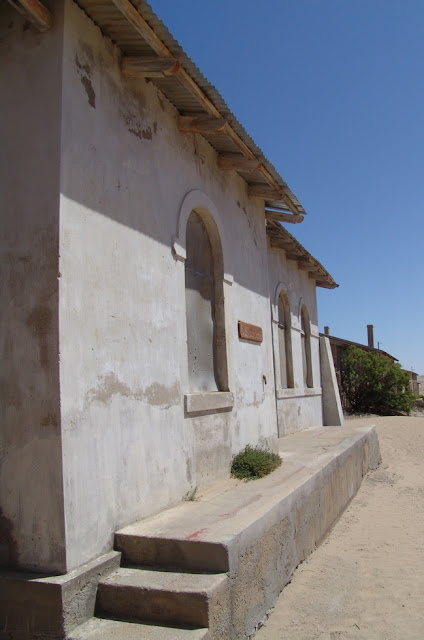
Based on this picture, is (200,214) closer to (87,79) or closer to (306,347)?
(87,79)

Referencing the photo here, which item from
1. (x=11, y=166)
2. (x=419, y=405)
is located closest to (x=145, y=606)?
(x=11, y=166)

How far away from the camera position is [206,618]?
330 cm

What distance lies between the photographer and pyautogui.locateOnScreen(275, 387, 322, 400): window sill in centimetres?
1091

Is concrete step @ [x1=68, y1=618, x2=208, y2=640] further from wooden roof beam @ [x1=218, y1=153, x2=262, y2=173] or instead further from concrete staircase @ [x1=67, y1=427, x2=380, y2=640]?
wooden roof beam @ [x1=218, y1=153, x2=262, y2=173]

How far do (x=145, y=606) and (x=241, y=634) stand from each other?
80 centimetres

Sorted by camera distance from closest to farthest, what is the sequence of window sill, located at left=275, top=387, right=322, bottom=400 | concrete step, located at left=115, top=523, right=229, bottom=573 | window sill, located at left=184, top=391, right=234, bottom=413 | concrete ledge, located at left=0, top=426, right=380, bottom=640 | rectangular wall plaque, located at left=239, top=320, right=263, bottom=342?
concrete ledge, located at left=0, top=426, right=380, bottom=640, concrete step, located at left=115, top=523, right=229, bottom=573, window sill, located at left=184, top=391, right=234, bottom=413, rectangular wall plaque, located at left=239, top=320, right=263, bottom=342, window sill, located at left=275, top=387, right=322, bottom=400

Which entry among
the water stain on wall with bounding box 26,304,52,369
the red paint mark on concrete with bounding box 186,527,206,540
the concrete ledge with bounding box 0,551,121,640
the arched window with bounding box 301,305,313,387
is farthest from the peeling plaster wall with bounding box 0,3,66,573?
the arched window with bounding box 301,305,313,387

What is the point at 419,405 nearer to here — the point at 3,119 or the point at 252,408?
the point at 252,408

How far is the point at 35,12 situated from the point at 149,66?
1.04 meters

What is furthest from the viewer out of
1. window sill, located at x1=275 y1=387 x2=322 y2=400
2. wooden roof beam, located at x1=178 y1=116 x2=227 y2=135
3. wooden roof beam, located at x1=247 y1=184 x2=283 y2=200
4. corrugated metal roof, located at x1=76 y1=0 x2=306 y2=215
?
window sill, located at x1=275 y1=387 x2=322 y2=400

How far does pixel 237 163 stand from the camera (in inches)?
257

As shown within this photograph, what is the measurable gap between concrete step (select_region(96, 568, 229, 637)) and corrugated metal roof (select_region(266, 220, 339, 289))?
691 cm

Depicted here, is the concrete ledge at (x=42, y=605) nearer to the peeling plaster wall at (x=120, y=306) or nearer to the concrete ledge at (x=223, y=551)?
the concrete ledge at (x=223, y=551)

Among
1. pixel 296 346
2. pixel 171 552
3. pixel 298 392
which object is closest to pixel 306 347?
pixel 296 346
